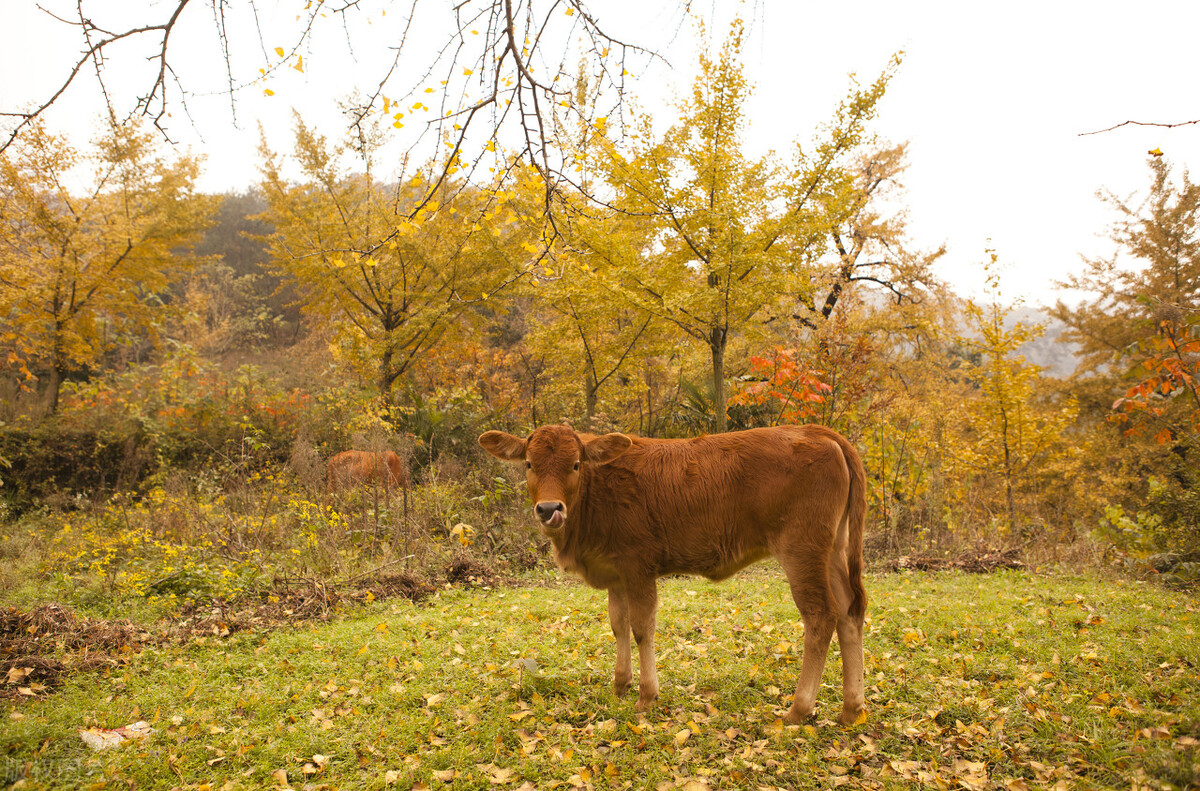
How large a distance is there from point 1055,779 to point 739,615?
135 inches

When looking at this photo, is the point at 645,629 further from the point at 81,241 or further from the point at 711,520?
the point at 81,241

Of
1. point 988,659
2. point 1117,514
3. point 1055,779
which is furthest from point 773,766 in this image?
point 1117,514

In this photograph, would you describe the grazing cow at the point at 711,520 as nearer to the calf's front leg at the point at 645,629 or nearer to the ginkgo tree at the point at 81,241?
the calf's front leg at the point at 645,629

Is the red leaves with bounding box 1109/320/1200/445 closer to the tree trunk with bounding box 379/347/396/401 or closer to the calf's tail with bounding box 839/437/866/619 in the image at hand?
the calf's tail with bounding box 839/437/866/619

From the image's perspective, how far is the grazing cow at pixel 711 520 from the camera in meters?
4.09

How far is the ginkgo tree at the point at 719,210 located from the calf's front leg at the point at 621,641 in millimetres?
7385

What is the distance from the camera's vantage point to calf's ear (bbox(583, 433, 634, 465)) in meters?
4.53

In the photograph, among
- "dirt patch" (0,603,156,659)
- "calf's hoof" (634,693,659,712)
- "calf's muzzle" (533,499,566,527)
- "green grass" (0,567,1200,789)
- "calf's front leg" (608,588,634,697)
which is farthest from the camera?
"dirt patch" (0,603,156,659)

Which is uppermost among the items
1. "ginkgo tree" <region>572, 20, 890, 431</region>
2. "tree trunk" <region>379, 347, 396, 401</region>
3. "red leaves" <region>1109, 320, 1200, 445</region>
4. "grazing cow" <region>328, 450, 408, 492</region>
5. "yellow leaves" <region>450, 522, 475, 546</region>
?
"ginkgo tree" <region>572, 20, 890, 431</region>

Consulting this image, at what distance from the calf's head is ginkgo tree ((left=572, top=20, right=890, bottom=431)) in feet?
23.2

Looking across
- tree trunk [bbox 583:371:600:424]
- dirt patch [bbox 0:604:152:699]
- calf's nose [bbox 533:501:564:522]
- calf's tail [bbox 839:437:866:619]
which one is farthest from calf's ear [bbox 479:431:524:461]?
tree trunk [bbox 583:371:600:424]

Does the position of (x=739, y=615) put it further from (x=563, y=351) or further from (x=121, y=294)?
(x=121, y=294)

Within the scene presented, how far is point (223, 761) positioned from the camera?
3.61m

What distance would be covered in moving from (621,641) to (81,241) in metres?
18.4
